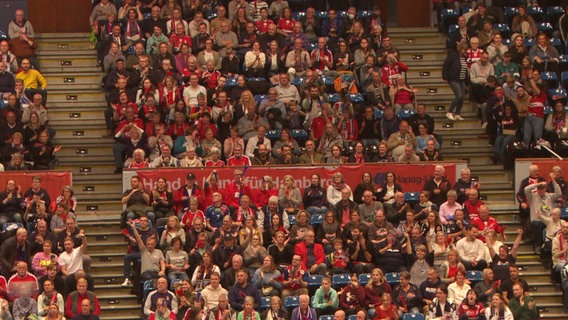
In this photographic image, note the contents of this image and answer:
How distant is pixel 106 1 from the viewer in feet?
115

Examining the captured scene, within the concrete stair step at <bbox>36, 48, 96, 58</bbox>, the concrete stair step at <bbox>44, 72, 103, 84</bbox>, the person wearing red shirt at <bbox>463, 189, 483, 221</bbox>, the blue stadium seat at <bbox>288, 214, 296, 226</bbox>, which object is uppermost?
the concrete stair step at <bbox>36, 48, 96, 58</bbox>

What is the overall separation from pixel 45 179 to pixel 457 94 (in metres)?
8.61

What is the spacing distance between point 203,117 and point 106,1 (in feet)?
14.8

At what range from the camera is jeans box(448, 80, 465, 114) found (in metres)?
34.2

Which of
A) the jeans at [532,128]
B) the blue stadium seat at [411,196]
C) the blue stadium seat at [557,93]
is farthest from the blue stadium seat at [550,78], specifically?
the blue stadium seat at [411,196]

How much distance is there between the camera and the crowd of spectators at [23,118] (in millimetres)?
31078

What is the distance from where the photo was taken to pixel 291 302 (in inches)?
1099

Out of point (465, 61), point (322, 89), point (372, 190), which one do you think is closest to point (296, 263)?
point (372, 190)

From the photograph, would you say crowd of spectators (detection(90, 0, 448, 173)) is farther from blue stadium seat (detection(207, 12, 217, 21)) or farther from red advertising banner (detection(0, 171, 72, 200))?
red advertising banner (detection(0, 171, 72, 200))

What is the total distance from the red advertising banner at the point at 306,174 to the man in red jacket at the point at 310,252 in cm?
214

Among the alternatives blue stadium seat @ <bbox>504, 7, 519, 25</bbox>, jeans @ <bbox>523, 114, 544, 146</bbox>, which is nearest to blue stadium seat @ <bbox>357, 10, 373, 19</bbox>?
blue stadium seat @ <bbox>504, 7, 519, 25</bbox>

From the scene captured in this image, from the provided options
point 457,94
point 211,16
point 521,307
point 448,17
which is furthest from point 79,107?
point 521,307

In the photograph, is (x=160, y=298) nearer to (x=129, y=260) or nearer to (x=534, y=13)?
(x=129, y=260)

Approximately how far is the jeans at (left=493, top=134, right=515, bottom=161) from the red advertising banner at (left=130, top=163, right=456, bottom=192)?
1.90 metres
